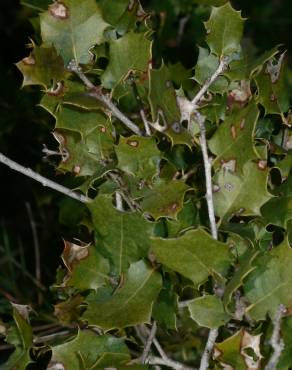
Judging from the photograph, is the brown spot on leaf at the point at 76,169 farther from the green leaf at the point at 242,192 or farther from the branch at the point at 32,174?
the green leaf at the point at 242,192

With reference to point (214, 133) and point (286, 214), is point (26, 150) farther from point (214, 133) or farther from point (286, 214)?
point (286, 214)

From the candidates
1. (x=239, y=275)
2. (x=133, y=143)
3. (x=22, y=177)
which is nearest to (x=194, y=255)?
(x=239, y=275)

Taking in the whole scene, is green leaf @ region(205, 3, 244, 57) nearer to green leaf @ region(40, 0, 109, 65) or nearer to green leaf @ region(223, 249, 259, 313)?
green leaf @ region(40, 0, 109, 65)

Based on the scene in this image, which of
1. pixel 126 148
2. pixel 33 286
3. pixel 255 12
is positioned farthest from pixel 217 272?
pixel 255 12

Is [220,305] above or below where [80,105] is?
below

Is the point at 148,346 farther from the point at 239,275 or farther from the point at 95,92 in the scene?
the point at 95,92

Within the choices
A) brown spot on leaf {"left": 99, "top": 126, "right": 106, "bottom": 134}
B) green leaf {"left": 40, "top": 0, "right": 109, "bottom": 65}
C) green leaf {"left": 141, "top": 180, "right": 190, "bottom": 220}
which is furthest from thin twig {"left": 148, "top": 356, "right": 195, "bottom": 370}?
green leaf {"left": 40, "top": 0, "right": 109, "bottom": 65}
